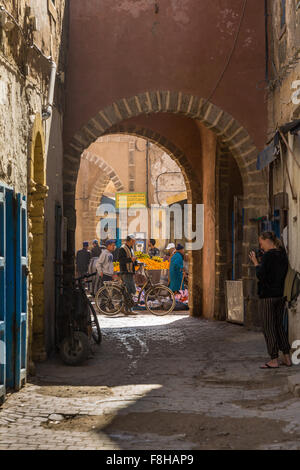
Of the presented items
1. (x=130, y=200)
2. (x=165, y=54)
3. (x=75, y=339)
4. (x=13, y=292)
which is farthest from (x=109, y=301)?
(x=130, y=200)

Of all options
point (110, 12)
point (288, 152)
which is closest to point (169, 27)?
point (110, 12)

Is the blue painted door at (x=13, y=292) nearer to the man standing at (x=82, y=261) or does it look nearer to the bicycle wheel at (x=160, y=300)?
the bicycle wheel at (x=160, y=300)

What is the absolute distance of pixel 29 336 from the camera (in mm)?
7812

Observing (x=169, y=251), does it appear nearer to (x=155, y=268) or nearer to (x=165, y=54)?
(x=155, y=268)

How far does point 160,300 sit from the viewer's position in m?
15.9

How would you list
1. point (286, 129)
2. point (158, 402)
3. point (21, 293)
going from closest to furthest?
point (158, 402), point (21, 293), point (286, 129)

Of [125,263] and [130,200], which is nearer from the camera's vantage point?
[125,263]

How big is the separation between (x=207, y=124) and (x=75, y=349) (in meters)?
4.85

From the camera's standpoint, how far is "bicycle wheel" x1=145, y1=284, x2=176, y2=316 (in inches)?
622

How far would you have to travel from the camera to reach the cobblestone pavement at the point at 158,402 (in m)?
5.26

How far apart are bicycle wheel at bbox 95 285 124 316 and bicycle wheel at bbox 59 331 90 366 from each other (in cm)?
653

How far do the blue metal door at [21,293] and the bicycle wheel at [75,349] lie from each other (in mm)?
1600

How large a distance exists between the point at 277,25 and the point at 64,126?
11.7ft
